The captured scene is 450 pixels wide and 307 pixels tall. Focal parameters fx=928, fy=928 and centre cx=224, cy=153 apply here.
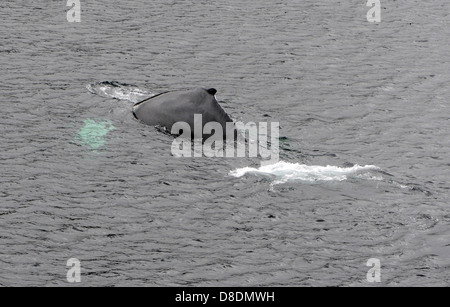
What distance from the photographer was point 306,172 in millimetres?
25391

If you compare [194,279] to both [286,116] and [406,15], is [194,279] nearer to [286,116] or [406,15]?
[286,116]

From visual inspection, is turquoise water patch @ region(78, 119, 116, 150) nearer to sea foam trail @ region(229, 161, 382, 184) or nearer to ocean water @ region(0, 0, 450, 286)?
ocean water @ region(0, 0, 450, 286)

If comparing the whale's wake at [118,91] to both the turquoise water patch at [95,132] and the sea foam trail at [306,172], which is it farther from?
the sea foam trail at [306,172]

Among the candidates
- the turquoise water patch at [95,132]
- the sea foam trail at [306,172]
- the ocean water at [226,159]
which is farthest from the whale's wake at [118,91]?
the sea foam trail at [306,172]

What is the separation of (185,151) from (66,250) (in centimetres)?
672

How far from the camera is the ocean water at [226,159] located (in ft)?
67.6

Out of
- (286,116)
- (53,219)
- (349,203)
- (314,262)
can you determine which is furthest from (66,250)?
(286,116)

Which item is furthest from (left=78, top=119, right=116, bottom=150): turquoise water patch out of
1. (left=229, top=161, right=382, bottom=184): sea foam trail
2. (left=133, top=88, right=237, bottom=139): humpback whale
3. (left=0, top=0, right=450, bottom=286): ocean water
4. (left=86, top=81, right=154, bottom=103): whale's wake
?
(left=229, top=161, right=382, bottom=184): sea foam trail

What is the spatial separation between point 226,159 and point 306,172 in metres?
2.32

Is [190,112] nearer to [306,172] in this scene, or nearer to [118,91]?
[306,172]

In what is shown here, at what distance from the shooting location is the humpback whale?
2759 centimetres

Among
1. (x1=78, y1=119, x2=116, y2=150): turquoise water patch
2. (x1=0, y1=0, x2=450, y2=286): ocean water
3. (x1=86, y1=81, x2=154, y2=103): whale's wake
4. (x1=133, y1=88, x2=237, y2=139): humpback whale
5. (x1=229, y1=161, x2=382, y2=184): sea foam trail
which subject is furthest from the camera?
(x1=86, y1=81, x2=154, y2=103): whale's wake

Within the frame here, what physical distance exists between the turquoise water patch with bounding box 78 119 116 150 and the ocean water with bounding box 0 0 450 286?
79mm

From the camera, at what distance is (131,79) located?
32938 mm
